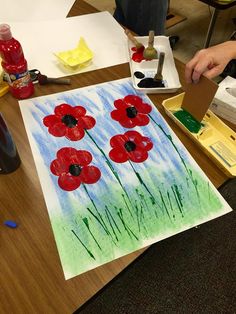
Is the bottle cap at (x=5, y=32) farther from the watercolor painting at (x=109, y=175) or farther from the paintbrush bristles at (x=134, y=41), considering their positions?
the paintbrush bristles at (x=134, y=41)

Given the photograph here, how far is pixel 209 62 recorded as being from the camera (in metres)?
0.70

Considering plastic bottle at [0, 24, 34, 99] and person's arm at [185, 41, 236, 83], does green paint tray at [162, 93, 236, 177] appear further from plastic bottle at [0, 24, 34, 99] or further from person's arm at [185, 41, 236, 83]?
plastic bottle at [0, 24, 34, 99]

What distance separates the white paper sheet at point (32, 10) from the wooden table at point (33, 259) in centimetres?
57

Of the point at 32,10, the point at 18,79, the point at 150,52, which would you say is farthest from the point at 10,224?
the point at 32,10

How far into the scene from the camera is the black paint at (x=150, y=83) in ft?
2.57

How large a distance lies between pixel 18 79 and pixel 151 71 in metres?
0.37

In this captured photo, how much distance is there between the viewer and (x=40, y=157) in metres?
0.64

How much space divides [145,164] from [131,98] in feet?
0.71

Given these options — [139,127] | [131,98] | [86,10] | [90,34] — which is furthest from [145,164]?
[86,10]

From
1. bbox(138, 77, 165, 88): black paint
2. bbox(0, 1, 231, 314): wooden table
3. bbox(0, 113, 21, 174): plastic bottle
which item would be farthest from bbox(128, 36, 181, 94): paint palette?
bbox(0, 113, 21, 174): plastic bottle

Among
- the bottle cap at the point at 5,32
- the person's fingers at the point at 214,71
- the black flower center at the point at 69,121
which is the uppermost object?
the bottle cap at the point at 5,32

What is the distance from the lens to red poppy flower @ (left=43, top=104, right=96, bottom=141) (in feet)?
2.26

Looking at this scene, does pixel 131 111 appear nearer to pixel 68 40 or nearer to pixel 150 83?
pixel 150 83

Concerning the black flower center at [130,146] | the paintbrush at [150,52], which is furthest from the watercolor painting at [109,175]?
the paintbrush at [150,52]
